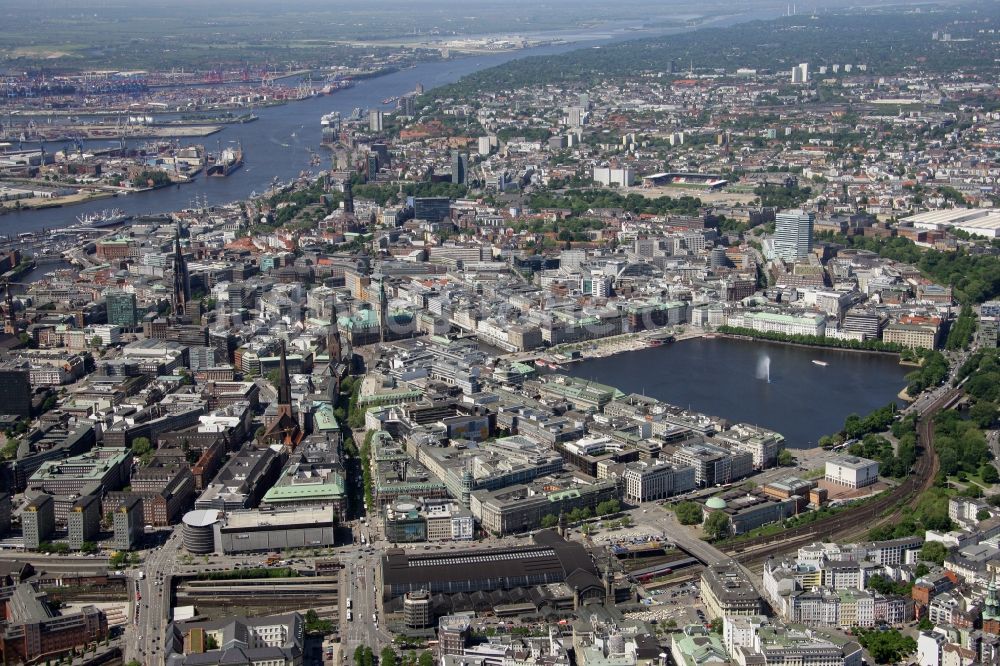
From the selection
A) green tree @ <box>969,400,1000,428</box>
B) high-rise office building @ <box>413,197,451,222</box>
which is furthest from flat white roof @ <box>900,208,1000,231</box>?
green tree @ <box>969,400,1000,428</box>

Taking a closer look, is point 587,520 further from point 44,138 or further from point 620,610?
point 44,138

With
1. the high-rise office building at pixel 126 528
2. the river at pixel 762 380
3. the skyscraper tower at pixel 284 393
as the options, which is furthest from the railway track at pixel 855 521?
the skyscraper tower at pixel 284 393

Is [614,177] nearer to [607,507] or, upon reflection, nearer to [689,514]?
[607,507]

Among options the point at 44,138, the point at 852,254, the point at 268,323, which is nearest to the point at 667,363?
the point at 268,323

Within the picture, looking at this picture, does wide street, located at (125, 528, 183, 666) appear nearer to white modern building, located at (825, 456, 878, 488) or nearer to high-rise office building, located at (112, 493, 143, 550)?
high-rise office building, located at (112, 493, 143, 550)

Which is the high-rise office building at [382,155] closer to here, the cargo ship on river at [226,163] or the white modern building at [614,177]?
the cargo ship on river at [226,163]
